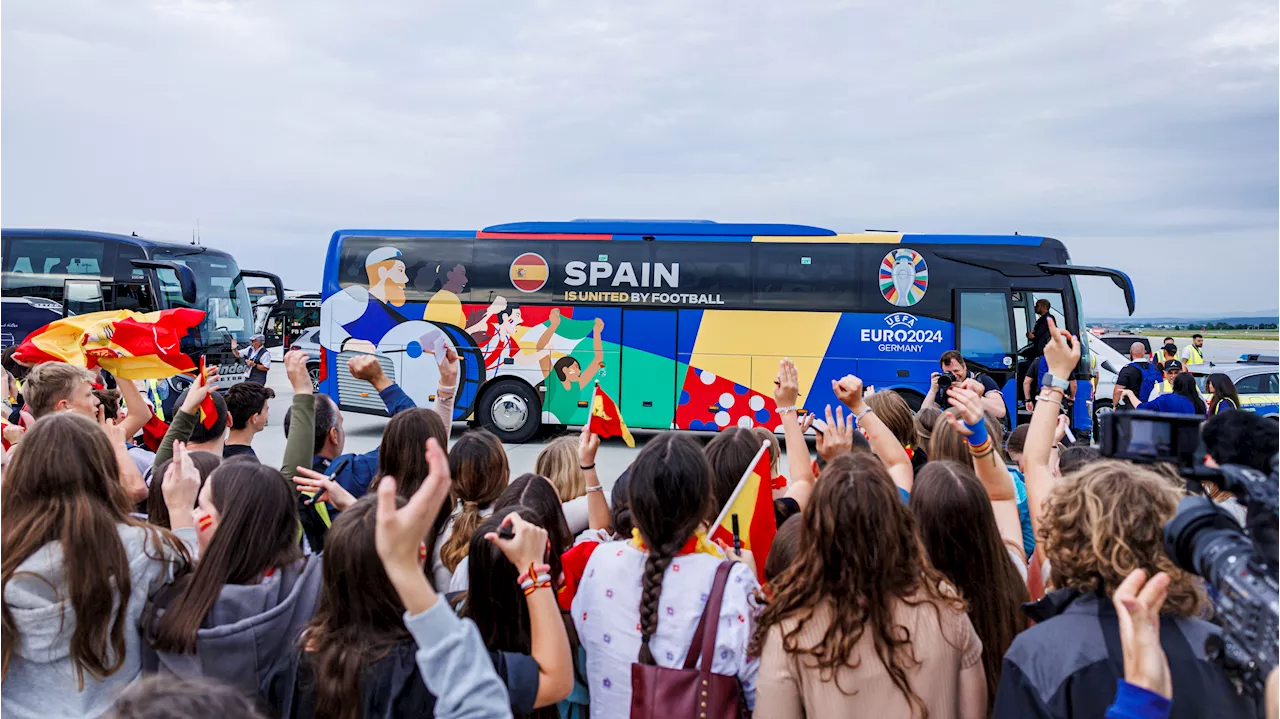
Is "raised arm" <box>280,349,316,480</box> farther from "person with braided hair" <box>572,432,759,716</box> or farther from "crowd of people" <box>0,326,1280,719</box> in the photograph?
"person with braided hair" <box>572,432,759,716</box>

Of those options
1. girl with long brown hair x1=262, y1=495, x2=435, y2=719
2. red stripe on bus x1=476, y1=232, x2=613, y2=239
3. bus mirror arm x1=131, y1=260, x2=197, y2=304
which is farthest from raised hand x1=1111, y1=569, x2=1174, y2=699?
bus mirror arm x1=131, y1=260, x2=197, y2=304

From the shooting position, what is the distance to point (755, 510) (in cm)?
318

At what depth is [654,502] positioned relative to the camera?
8.21 feet

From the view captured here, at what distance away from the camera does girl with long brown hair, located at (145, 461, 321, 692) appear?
237 centimetres

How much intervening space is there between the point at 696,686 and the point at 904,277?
1146cm

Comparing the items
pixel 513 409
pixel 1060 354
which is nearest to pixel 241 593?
pixel 1060 354

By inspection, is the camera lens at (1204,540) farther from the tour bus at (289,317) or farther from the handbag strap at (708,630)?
the tour bus at (289,317)

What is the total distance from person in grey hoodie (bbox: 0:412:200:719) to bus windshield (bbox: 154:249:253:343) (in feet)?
47.1

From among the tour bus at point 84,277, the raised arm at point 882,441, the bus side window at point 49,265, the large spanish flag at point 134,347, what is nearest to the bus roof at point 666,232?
the tour bus at point 84,277

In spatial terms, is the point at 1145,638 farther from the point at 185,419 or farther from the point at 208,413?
the point at 208,413

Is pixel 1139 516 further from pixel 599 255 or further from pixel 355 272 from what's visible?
pixel 355 272

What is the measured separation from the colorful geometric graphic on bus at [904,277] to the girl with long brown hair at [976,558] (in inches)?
420

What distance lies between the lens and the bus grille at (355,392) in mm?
13938

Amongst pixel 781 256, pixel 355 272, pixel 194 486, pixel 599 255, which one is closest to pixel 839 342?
pixel 781 256
